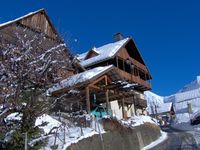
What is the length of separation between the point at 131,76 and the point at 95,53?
4.90 m

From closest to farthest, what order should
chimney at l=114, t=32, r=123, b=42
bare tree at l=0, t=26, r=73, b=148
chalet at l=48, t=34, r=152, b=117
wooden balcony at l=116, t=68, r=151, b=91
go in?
bare tree at l=0, t=26, r=73, b=148 → chalet at l=48, t=34, r=152, b=117 → wooden balcony at l=116, t=68, r=151, b=91 → chimney at l=114, t=32, r=123, b=42

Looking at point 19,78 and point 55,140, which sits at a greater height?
point 19,78

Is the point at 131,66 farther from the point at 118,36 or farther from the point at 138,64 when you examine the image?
the point at 118,36

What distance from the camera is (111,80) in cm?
2434

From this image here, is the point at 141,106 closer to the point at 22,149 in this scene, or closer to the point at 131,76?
the point at 131,76

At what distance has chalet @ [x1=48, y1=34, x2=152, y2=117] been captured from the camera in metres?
19.9

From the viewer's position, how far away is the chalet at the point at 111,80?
19.9m

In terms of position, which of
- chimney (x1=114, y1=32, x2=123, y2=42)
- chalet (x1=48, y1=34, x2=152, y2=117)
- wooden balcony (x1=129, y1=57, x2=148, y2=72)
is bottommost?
chalet (x1=48, y1=34, x2=152, y2=117)

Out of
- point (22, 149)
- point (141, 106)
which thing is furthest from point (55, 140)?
point (141, 106)

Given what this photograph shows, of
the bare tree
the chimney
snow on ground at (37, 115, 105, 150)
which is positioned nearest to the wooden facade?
the chimney

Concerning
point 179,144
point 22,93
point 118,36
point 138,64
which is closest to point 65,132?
point 22,93

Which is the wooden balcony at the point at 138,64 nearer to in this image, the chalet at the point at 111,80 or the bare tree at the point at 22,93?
the chalet at the point at 111,80

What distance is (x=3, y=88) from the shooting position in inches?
390

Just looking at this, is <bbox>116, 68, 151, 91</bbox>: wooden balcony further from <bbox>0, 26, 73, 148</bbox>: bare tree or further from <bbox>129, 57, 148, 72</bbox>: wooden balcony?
<bbox>0, 26, 73, 148</bbox>: bare tree
